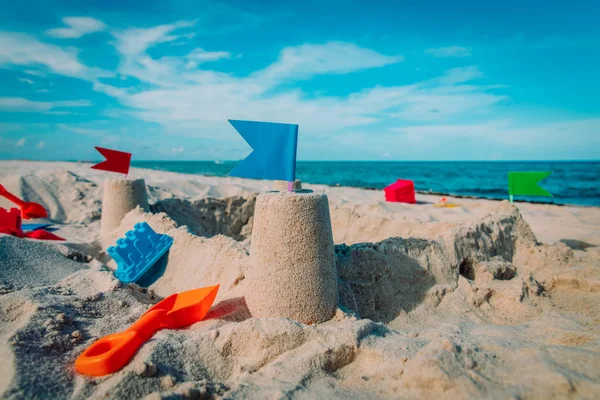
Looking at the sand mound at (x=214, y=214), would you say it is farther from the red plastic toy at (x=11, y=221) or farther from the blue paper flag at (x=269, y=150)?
the blue paper flag at (x=269, y=150)

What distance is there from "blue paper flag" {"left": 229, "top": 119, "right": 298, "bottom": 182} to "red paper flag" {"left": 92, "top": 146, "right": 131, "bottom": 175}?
3273mm

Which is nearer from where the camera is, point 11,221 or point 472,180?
point 11,221

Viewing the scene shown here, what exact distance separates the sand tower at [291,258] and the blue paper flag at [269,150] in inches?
5.7

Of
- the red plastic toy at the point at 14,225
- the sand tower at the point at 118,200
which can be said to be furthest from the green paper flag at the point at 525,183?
the red plastic toy at the point at 14,225

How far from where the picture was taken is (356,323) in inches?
82.0

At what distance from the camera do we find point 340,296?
2.73m

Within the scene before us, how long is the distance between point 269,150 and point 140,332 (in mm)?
1232

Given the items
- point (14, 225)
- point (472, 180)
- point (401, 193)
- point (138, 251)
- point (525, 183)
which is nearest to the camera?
point (138, 251)

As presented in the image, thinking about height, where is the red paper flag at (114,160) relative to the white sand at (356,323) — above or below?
above

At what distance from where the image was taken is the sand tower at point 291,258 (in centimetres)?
227

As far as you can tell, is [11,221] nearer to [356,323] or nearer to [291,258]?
[291,258]

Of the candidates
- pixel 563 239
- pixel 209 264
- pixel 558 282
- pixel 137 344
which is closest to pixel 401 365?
pixel 137 344

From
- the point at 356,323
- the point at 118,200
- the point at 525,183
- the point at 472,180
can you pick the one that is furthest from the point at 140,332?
the point at 472,180

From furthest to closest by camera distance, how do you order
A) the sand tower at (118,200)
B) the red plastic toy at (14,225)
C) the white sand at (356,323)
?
the sand tower at (118,200) < the red plastic toy at (14,225) < the white sand at (356,323)
